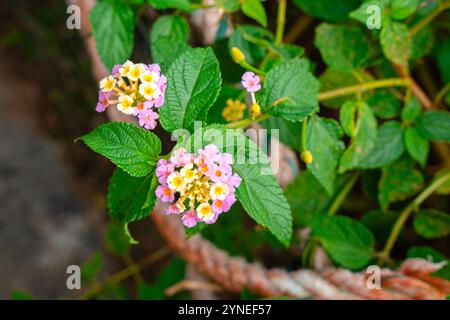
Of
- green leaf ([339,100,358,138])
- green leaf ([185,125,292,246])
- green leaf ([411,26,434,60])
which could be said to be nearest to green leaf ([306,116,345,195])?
green leaf ([339,100,358,138])

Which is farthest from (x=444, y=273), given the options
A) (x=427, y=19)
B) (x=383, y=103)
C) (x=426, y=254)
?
(x=427, y=19)

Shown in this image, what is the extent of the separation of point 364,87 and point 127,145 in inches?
15.6

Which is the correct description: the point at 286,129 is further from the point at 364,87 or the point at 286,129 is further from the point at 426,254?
the point at 426,254

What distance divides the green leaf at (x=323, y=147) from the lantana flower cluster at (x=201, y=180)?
0.22 m

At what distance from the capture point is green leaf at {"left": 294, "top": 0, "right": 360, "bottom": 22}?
0.88 m

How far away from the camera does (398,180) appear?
91 cm

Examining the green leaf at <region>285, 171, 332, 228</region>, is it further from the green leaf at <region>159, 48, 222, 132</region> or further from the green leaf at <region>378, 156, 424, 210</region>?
the green leaf at <region>159, 48, 222, 132</region>


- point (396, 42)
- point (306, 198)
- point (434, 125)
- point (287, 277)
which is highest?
point (396, 42)

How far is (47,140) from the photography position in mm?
1641

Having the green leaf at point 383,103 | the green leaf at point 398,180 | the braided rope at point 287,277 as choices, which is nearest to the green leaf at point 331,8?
the green leaf at point 383,103

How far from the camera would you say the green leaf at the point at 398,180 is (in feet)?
2.98

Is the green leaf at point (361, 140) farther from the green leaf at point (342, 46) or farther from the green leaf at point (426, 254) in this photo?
the green leaf at point (426, 254)
